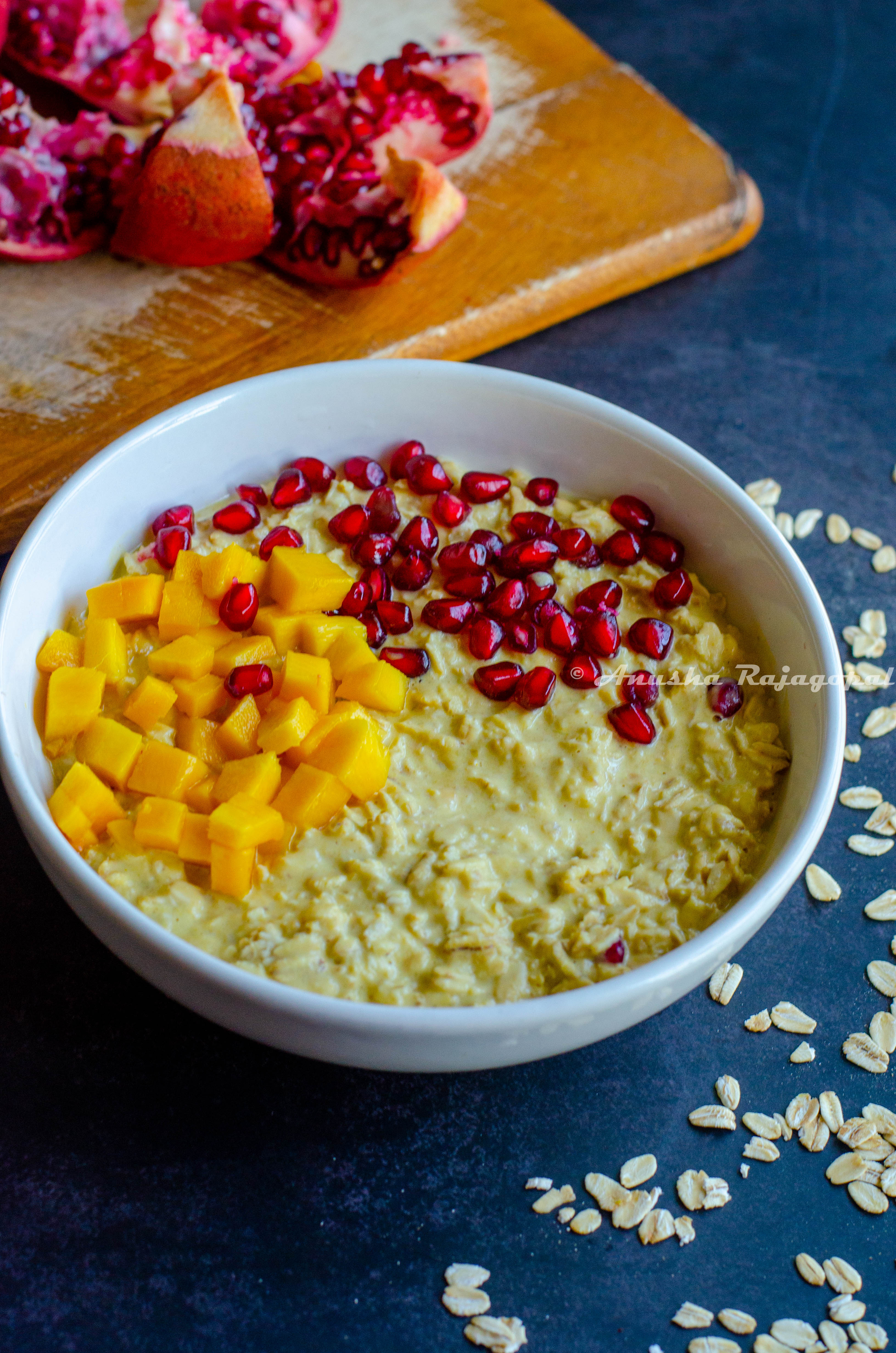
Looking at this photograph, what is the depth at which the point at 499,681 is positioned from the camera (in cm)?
229

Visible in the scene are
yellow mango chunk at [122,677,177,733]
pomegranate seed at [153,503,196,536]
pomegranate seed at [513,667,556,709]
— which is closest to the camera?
yellow mango chunk at [122,677,177,733]

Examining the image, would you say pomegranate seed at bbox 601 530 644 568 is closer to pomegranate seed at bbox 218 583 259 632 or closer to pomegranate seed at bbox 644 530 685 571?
pomegranate seed at bbox 644 530 685 571

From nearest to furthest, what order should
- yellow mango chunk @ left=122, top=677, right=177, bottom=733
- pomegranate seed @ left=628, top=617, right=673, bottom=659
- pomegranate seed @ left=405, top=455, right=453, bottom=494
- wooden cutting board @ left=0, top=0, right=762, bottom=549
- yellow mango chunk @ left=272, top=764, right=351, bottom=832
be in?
1. yellow mango chunk @ left=272, top=764, right=351, bottom=832
2. yellow mango chunk @ left=122, top=677, right=177, bottom=733
3. pomegranate seed @ left=628, top=617, right=673, bottom=659
4. pomegranate seed @ left=405, top=455, right=453, bottom=494
5. wooden cutting board @ left=0, top=0, right=762, bottom=549

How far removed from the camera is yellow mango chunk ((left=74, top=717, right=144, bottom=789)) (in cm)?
208

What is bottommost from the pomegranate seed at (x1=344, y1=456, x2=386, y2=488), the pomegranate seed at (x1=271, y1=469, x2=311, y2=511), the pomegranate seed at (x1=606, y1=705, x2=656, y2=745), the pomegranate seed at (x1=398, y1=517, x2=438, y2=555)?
the pomegranate seed at (x1=606, y1=705, x2=656, y2=745)

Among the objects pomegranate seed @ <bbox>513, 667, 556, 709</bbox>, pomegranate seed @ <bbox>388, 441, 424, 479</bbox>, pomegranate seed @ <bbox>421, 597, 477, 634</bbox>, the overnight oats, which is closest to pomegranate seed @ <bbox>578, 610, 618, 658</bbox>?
the overnight oats

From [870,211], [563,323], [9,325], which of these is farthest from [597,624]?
[870,211]

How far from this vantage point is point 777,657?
7.83 ft

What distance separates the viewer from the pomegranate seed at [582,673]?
2.32 metres

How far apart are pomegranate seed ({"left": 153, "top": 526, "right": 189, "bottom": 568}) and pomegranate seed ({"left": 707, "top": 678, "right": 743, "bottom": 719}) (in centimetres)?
108

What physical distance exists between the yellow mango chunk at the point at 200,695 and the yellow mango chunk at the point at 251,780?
0.50 ft

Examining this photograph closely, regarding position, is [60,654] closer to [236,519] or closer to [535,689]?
[236,519]

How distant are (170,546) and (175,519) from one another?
0.09 m

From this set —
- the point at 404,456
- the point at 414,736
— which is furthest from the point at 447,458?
the point at 414,736
